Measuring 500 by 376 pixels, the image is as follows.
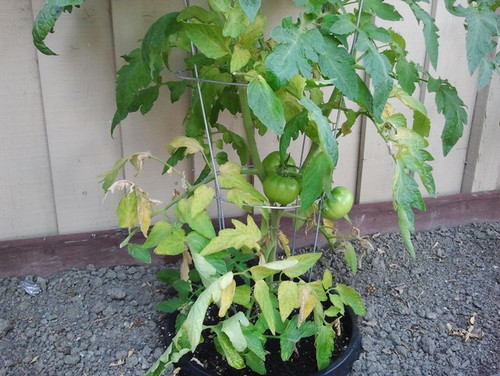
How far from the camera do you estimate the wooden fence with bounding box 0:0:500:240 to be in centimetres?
141

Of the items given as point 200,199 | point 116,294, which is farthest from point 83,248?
point 200,199

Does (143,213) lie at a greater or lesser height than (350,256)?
greater

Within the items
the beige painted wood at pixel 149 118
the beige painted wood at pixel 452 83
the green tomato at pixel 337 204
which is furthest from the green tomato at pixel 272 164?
the beige painted wood at pixel 452 83

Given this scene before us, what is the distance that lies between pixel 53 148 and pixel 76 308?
449 millimetres

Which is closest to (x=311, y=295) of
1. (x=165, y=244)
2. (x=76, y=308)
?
(x=165, y=244)

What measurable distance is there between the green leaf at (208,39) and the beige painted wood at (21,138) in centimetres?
64

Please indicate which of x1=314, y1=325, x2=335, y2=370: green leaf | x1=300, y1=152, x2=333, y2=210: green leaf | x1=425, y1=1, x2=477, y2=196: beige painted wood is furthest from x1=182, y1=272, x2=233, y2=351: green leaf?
x1=425, y1=1, x2=477, y2=196: beige painted wood

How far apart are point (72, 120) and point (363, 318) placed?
0.98m

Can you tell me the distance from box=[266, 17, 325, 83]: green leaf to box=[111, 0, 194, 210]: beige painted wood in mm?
687

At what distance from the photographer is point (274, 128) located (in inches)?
33.8

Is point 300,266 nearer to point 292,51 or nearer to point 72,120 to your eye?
point 292,51

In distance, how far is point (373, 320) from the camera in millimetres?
1452

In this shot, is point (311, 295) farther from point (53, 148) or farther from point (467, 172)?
point (467, 172)

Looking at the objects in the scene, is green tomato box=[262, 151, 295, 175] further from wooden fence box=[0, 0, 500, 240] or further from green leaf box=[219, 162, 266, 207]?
wooden fence box=[0, 0, 500, 240]
